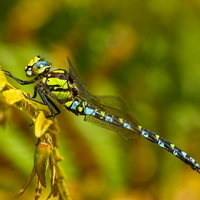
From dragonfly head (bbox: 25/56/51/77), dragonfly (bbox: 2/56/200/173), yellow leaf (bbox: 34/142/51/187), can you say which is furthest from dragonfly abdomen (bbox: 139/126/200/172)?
yellow leaf (bbox: 34/142/51/187)

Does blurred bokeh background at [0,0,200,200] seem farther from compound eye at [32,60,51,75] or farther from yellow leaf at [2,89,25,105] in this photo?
yellow leaf at [2,89,25,105]

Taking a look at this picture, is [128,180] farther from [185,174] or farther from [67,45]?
[67,45]

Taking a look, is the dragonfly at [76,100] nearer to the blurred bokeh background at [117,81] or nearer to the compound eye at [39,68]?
the compound eye at [39,68]

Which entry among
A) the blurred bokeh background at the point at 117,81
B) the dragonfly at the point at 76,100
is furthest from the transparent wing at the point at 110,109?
the blurred bokeh background at the point at 117,81

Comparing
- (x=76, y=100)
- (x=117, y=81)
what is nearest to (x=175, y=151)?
(x=76, y=100)

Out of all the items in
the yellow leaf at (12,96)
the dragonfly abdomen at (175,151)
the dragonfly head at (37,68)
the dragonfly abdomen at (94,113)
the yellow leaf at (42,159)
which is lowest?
the yellow leaf at (42,159)

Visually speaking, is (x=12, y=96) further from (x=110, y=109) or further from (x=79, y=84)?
(x=110, y=109)
